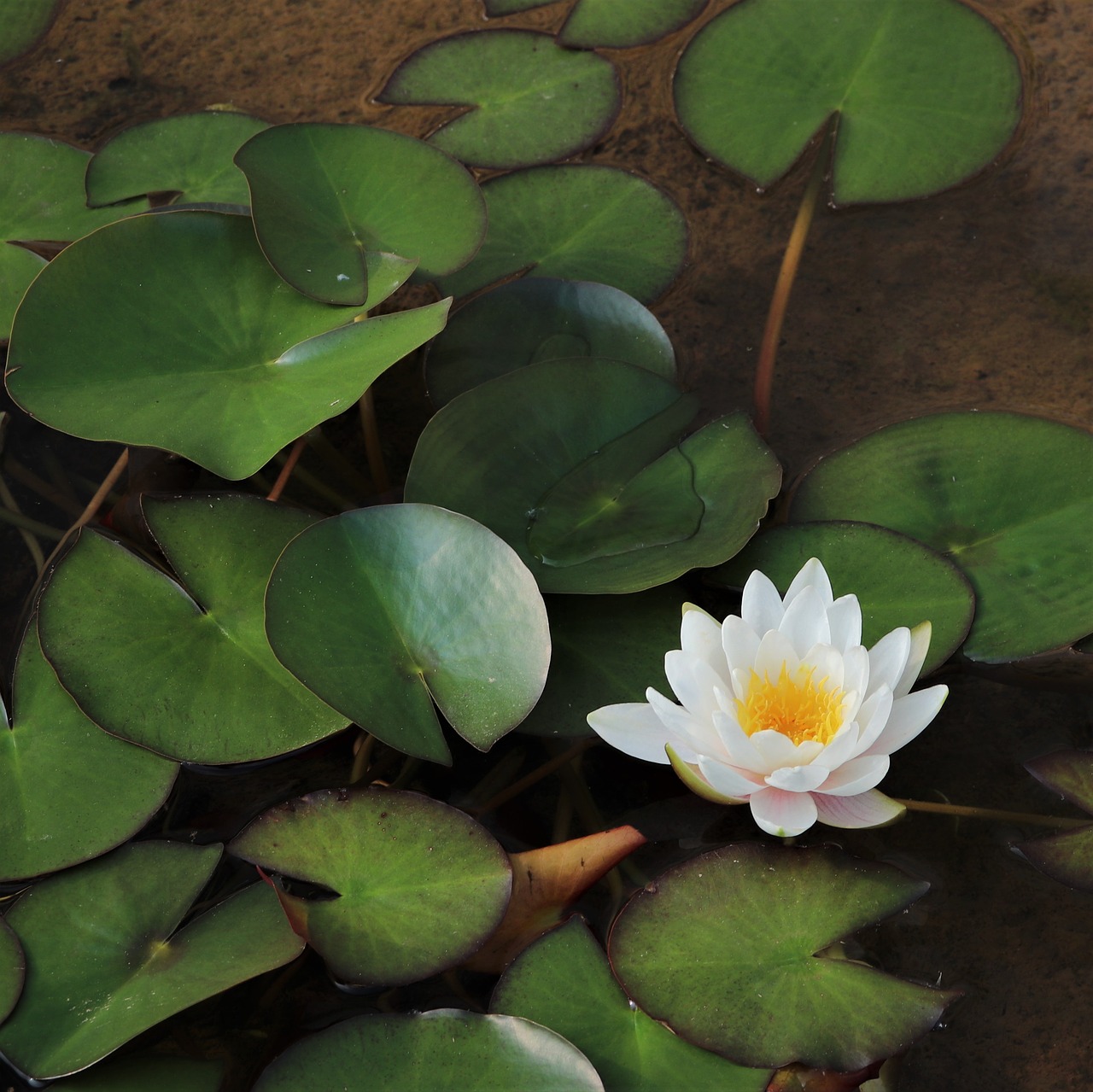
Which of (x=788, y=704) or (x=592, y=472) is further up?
(x=592, y=472)

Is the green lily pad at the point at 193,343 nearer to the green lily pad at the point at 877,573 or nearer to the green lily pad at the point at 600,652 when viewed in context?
the green lily pad at the point at 600,652

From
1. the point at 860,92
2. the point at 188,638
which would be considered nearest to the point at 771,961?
the point at 188,638

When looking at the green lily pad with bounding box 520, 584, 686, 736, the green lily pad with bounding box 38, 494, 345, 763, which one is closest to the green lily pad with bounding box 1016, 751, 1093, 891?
the green lily pad with bounding box 520, 584, 686, 736

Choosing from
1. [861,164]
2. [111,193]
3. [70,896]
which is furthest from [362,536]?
[861,164]

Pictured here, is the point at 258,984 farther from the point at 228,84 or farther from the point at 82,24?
the point at 82,24

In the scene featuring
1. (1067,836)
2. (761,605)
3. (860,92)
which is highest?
(860,92)

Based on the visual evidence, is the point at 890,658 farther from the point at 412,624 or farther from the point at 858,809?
the point at 412,624
